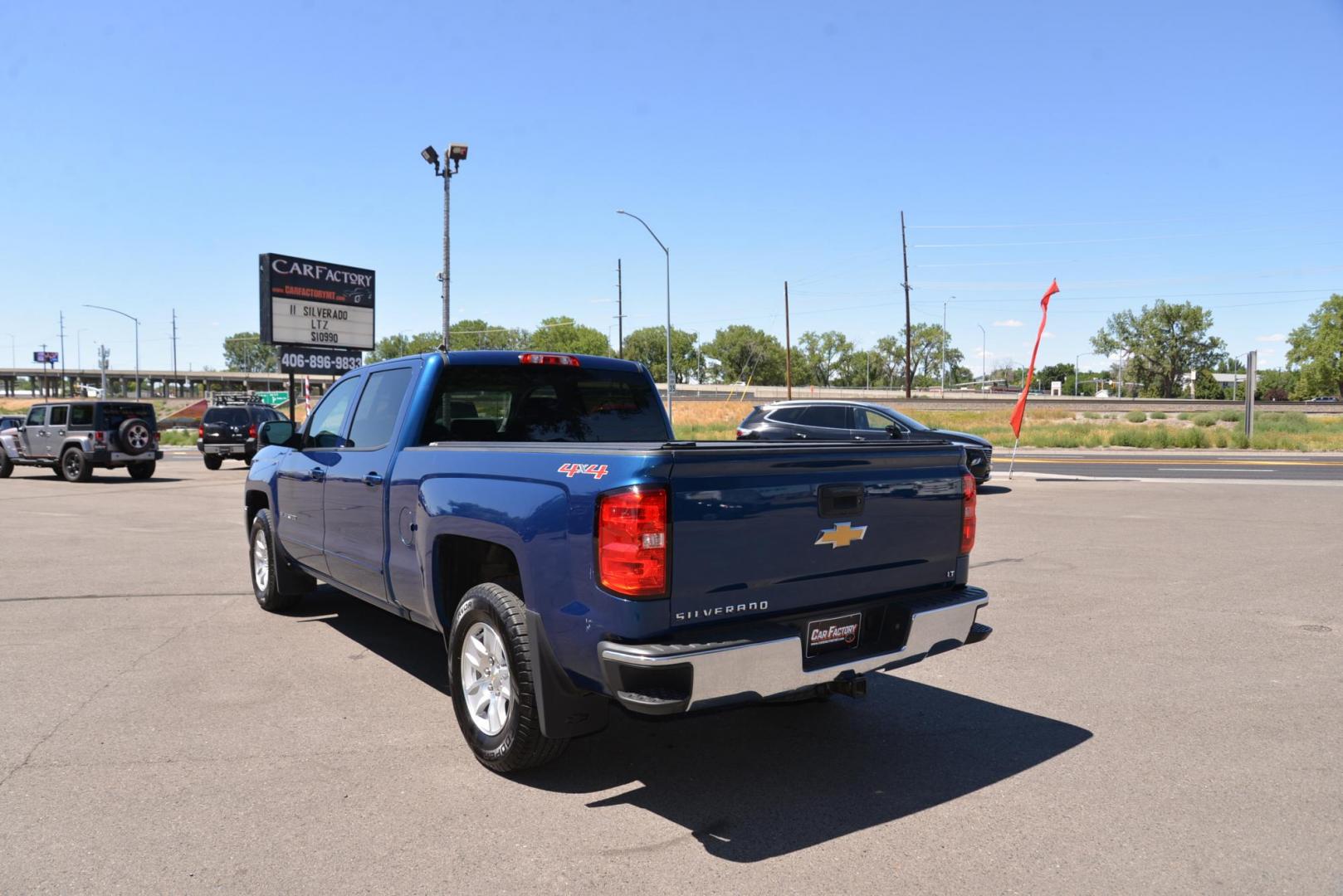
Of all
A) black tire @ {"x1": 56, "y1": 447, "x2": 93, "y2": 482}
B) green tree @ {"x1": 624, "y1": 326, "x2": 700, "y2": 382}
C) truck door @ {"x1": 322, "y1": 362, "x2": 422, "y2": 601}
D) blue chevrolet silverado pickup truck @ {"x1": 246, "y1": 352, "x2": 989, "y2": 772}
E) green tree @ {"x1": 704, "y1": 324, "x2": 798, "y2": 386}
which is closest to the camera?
blue chevrolet silverado pickup truck @ {"x1": 246, "y1": 352, "x2": 989, "y2": 772}

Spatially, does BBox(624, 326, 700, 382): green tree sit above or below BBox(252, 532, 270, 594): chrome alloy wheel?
above

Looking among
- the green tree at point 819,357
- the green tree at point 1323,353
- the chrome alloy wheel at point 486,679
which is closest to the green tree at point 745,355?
the green tree at point 819,357

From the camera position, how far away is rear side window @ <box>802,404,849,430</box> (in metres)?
17.3

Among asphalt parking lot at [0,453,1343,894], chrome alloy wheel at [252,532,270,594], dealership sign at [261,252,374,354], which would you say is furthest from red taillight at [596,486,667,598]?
dealership sign at [261,252,374,354]

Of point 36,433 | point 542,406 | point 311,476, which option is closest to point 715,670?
point 542,406

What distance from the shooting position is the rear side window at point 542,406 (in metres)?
5.38

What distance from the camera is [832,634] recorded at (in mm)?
3889

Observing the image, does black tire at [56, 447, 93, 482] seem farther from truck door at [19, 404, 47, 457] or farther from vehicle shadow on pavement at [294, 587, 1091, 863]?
vehicle shadow on pavement at [294, 587, 1091, 863]

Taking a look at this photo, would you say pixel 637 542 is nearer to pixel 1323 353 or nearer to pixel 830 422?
pixel 830 422

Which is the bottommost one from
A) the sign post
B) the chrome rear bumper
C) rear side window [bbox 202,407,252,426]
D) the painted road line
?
the painted road line

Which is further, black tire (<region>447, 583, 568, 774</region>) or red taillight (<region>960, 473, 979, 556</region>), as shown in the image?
red taillight (<region>960, 473, 979, 556</region>)

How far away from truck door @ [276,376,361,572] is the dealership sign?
25.4 meters

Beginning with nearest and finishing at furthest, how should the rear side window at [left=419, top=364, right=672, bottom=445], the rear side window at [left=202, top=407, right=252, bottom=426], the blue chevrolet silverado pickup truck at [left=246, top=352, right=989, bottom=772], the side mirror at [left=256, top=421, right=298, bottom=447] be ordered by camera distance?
the blue chevrolet silverado pickup truck at [left=246, top=352, right=989, bottom=772]
the rear side window at [left=419, top=364, right=672, bottom=445]
the side mirror at [left=256, top=421, right=298, bottom=447]
the rear side window at [left=202, top=407, right=252, bottom=426]

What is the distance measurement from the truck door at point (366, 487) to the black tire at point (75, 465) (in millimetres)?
19205
